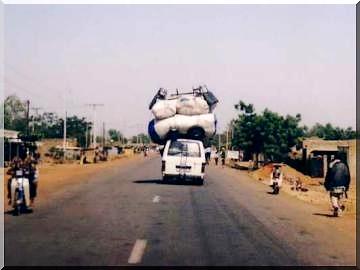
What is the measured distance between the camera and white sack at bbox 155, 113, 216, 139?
1025 inches

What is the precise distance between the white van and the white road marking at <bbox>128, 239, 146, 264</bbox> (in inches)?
564

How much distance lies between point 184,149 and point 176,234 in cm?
1362

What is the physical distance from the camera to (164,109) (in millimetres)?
25984

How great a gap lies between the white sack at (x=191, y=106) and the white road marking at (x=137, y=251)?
15.5 meters

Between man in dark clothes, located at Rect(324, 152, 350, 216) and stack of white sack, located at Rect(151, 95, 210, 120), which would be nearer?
man in dark clothes, located at Rect(324, 152, 350, 216)

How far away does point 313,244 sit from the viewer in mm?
11242

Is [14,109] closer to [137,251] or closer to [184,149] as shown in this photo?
[184,149]

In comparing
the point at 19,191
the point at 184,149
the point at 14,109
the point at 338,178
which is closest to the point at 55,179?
the point at 184,149

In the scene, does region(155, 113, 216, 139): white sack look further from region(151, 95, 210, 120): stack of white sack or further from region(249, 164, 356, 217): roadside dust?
region(249, 164, 356, 217): roadside dust

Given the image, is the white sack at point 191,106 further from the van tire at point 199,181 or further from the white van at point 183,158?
the van tire at point 199,181

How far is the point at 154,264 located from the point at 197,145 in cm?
1677

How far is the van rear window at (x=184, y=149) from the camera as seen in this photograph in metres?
25.1

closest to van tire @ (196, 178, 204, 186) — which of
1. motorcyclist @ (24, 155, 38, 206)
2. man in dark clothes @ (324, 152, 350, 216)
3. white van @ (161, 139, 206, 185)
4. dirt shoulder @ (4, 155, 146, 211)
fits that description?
white van @ (161, 139, 206, 185)

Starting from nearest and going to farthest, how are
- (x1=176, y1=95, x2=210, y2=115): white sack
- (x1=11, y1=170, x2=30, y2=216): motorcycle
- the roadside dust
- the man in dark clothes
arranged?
(x1=11, y1=170, x2=30, y2=216): motorcycle, the man in dark clothes, (x1=176, y1=95, x2=210, y2=115): white sack, the roadside dust
